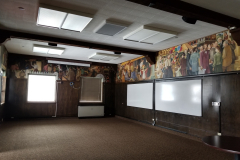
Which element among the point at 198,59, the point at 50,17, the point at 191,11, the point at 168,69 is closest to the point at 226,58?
the point at 198,59

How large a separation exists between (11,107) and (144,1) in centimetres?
813

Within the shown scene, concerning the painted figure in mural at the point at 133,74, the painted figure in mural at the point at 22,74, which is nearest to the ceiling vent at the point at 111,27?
the painted figure in mural at the point at 133,74

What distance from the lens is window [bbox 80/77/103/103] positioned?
10203 mm

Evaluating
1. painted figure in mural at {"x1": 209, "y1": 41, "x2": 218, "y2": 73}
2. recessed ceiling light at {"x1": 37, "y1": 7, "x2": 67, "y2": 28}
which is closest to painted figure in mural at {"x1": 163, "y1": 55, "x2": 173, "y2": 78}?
painted figure in mural at {"x1": 209, "y1": 41, "x2": 218, "y2": 73}

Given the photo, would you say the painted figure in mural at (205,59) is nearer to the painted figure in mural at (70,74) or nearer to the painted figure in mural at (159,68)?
the painted figure in mural at (159,68)

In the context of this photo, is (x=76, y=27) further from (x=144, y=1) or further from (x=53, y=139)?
(x=53, y=139)

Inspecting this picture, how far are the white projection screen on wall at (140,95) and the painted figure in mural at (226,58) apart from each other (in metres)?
3.12

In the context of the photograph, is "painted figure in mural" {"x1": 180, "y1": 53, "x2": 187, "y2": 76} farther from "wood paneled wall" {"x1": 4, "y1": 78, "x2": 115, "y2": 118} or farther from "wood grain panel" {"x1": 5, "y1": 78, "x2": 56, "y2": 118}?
"wood grain panel" {"x1": 5, "y1": 78, "x2": 56, "y2": 118}

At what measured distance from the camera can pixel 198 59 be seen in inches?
223

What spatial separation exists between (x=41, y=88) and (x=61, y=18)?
6184 mm

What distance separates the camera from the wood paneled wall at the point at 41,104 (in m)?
8.69

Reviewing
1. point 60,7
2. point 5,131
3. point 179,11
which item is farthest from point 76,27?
point 5,131

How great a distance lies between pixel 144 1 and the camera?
3145mm

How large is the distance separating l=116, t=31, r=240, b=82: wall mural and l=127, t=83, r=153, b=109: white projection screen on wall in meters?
0.45
